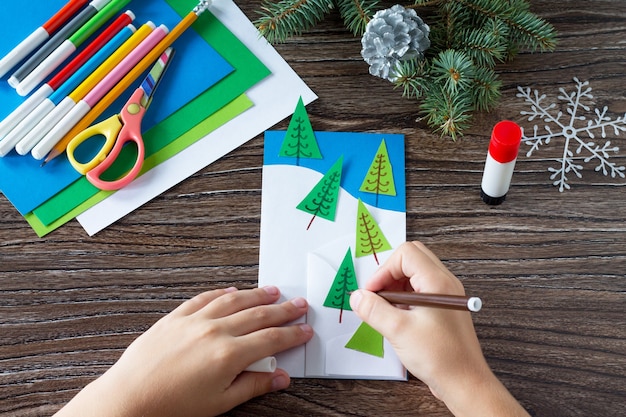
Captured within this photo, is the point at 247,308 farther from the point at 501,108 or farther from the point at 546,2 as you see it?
the point at 546,2

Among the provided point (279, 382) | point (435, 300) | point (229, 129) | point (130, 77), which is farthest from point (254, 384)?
point (130, 77)

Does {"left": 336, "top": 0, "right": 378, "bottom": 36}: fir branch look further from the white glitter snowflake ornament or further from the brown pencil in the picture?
the brown pencil

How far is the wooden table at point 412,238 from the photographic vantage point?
852 mm

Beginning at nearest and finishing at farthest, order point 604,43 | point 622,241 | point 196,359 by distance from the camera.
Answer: point 196,359, point 622,241, point 604,43

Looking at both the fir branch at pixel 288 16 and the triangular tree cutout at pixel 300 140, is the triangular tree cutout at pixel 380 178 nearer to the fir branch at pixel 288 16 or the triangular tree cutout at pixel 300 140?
the triangular tree cutout at pixel 300 140

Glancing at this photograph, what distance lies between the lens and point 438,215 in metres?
0.93

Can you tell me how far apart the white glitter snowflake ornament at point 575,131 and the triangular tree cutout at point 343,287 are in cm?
29

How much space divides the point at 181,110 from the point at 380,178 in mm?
294

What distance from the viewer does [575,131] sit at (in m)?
0.97

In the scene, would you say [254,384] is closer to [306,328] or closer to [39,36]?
[306,328]

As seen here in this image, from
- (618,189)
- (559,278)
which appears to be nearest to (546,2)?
(618,189)

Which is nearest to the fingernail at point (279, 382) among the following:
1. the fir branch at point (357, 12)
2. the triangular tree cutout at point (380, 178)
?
the triangular tree cutout at point (380, 178)

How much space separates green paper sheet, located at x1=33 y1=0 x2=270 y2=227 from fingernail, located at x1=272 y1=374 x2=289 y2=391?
338 millimetres

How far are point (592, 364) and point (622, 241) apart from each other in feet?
0.55
